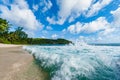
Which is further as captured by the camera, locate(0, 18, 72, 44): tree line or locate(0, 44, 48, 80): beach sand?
locate(0, 18, 72, 44): tree line

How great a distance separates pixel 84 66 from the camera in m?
7.22

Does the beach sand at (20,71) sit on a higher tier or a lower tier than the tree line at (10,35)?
lower

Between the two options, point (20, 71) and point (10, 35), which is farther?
point (10, 35)

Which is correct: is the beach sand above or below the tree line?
below

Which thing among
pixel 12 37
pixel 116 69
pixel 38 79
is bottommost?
pixel 38 79

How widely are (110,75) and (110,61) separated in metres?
1.69

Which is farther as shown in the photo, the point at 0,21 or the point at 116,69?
the point at 0,21

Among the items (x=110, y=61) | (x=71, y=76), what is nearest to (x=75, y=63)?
(x=71, y=76)

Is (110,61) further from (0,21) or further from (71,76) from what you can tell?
(0,21)

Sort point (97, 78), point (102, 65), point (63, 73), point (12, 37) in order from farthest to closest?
point (12, 37) → point (102, 65) → point (63, 73) → point (97, 78)

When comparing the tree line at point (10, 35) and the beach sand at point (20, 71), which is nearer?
the beach sand at point (20, 71)

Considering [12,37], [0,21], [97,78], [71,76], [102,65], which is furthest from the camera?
[12,37]

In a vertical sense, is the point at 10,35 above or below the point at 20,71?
above

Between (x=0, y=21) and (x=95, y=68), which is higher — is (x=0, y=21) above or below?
above
